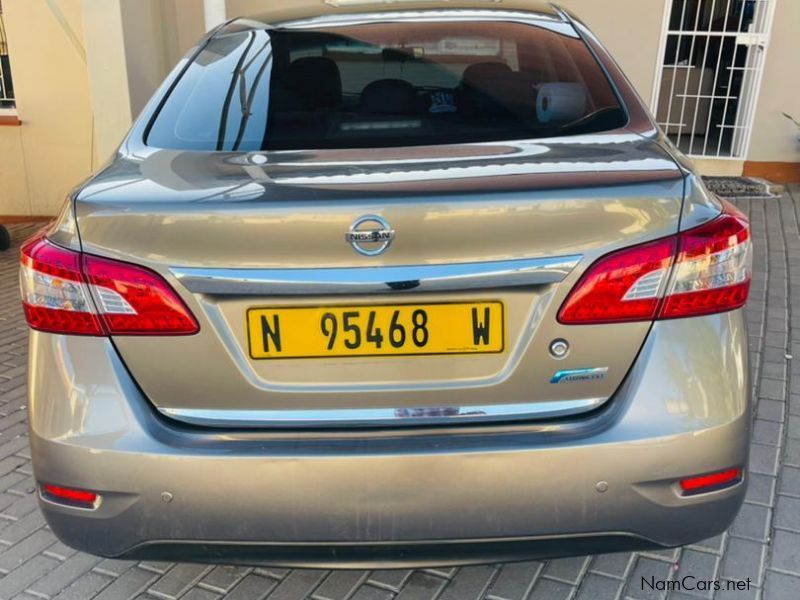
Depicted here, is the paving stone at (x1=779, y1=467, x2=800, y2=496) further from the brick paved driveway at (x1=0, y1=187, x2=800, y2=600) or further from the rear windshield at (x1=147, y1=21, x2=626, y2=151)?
the rear windshield at (x1=147, y1=21, x2=626, y2=151)

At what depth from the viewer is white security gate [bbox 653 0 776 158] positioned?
695 cm

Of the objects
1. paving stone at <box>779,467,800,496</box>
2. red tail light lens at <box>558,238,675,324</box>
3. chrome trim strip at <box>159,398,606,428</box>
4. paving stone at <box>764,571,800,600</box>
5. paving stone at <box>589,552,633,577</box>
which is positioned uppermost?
red tail light lens at <box>558,238,675,324</box>

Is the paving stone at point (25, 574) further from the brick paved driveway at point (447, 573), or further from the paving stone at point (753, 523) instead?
the paving stone at point (753, 523)

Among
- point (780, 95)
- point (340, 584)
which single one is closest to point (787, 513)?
point (340, 584)

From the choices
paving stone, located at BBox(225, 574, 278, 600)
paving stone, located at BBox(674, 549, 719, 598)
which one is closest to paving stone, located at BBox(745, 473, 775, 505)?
paving stone, located at BBox(674, 549, 719, 598)

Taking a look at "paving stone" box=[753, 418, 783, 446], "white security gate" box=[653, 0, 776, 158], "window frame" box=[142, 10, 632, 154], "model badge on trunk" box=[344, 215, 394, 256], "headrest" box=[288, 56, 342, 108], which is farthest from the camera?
"white security gate" box=[653, 0, 776, 158]

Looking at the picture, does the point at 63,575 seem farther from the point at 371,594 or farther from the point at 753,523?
the point at 753,523

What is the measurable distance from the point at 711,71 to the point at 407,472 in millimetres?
7499

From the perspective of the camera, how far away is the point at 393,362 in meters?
1.58

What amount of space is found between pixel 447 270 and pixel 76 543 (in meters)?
1.05

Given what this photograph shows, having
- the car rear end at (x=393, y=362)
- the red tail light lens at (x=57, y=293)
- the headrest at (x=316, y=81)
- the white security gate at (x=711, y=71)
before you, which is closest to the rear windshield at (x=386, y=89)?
the headrest at (x=316, y=81)

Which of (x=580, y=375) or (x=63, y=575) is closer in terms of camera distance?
(x=580, y=375)

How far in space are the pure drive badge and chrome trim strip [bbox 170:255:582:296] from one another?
8.1 inches

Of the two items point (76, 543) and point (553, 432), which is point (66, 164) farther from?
point (553, 432)
